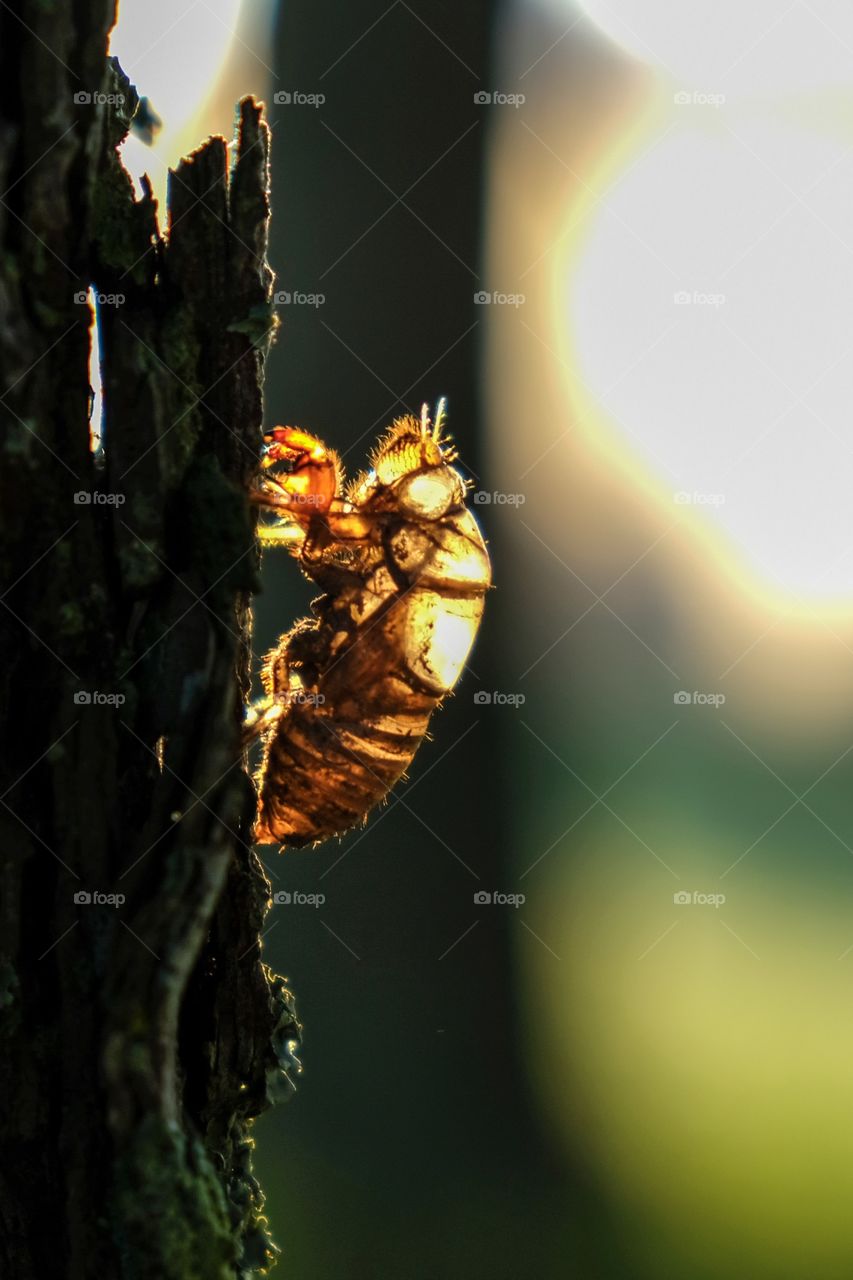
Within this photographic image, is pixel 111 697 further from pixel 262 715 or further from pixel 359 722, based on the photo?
pixel 359 722

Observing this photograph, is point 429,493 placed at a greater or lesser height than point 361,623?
greater

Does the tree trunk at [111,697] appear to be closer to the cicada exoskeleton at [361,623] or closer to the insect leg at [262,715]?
the insect leg at [262,715]

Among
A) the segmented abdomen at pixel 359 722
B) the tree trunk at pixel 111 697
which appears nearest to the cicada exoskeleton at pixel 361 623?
the segmented abdomen at pixel 359 722

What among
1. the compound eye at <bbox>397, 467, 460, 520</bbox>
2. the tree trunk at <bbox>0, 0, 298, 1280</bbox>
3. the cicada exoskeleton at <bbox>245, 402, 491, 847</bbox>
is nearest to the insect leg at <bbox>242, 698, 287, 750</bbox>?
the cicada exoskeleton at <bbox>245, 402, 491, 847</bbox>

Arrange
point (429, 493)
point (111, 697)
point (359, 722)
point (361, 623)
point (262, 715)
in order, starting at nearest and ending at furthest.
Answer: point (111, 697)
point (262, 715)
point (359, 722)
point (361, 623)
point (429, 493)

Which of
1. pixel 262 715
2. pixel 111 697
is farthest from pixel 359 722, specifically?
pixel 111 697

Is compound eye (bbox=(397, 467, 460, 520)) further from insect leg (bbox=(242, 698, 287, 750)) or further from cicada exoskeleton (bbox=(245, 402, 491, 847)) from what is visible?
insect leg (bbox=(242, 698, 287, 750))

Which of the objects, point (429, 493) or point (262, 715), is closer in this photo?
point (262, 715)
